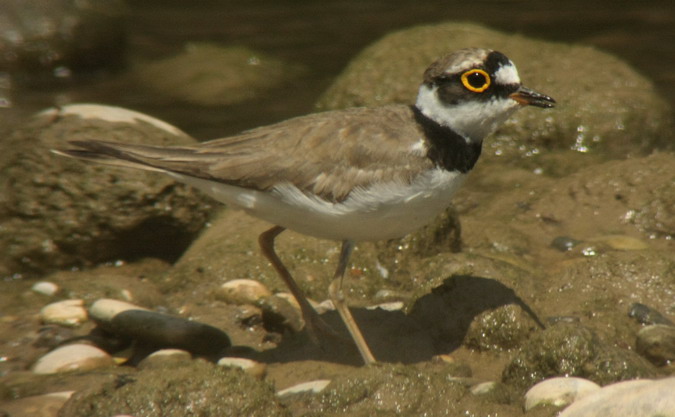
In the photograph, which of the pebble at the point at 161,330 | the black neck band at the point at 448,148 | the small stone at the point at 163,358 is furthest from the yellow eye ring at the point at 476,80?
the small stone at the point at 163,358

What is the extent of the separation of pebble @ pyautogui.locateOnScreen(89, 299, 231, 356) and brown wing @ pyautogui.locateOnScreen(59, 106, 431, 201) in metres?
1.00

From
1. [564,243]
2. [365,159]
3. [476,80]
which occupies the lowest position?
[564,243]

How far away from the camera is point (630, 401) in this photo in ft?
13.4

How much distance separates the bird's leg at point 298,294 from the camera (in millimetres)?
5887

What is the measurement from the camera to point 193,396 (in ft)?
15.2

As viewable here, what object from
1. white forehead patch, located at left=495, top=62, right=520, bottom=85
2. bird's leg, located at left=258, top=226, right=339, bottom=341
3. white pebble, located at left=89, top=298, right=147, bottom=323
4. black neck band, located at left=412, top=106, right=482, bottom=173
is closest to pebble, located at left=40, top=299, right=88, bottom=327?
white pebble, located at left=89, top=298, right=147, bottom=323

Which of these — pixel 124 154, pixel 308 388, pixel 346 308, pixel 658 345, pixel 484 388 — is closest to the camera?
pixel 484 388

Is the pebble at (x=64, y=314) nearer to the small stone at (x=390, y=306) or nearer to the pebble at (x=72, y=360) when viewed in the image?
the pebble at (x=72, y=360)

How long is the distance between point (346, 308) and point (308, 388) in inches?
31.0

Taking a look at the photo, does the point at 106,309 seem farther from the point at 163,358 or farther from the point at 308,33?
the point at 308,33

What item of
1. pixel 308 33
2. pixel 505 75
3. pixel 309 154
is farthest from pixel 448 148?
pixel 308 33

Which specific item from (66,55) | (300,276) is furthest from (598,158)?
(66,55)

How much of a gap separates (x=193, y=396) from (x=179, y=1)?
12493 millimetres

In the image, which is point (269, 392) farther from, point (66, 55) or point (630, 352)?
point (66, 55)
